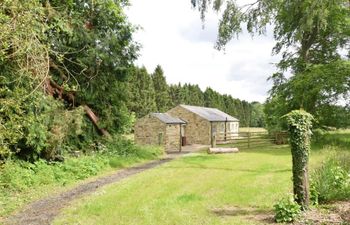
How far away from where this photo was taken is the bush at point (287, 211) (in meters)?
6.73

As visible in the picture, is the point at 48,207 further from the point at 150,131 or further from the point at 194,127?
the point at 194,127

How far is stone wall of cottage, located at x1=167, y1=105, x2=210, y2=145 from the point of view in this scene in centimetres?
3494

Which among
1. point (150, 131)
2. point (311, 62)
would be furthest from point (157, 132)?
point (311, 62)

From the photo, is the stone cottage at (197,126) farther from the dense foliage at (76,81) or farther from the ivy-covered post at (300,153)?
the ivy-covered post at (300,153)

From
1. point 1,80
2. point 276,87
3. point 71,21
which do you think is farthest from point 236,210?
point 276,87

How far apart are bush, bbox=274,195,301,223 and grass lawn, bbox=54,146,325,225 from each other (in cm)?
48

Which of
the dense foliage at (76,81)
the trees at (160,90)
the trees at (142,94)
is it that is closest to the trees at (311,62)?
the dense foliage at (76,81)

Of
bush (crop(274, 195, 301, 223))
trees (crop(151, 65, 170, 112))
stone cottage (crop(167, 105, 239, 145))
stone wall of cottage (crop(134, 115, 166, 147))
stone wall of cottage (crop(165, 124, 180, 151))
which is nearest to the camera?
bush (crop(274, 195, 301, 223))

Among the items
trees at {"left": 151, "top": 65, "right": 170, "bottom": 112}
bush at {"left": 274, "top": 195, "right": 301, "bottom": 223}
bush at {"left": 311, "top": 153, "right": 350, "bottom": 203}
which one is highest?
trees at {"left": 151, "top": 65, "right": 170, "bottom": 112}

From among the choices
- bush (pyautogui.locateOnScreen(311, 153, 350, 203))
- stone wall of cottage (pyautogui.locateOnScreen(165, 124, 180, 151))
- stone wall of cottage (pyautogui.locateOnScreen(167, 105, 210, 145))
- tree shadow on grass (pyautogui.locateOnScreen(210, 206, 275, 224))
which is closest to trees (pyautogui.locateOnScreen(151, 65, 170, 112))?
stone wall of cottage (pyautogui.locateOnScreen(167, 105, 210, 145))

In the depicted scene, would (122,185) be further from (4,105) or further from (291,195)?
(291,195)

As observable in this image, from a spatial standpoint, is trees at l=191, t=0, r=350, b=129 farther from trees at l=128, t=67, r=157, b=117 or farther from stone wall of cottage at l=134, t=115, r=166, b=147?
trees at l=128, t=67, r=157, b=117

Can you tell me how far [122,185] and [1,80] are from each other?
15.9 ft

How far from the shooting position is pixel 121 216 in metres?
7.55
